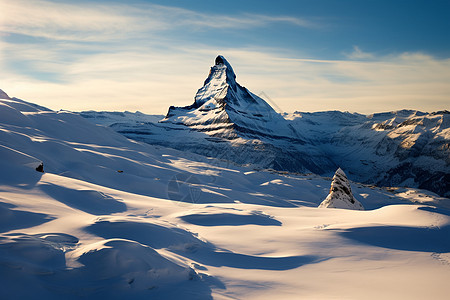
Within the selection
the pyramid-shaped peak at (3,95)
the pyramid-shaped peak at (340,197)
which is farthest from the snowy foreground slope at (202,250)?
the pyramid-shaped peak at (3,95)

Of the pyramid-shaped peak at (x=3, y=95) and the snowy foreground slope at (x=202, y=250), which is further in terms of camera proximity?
the pyramid-shaped peak at (x=3, y=95)

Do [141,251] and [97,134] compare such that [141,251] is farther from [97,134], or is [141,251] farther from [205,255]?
[97,134]

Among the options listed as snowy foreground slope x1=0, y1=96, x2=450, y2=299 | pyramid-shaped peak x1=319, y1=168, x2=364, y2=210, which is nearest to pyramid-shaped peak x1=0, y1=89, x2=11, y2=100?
snowy foreground slope x1=0, y1=96, x2=450, y2=299

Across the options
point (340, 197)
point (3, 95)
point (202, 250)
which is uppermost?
point (3, 95)

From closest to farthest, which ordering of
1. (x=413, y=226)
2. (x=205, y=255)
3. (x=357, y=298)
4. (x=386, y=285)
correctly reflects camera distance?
(x=357, y=298) → (x=386, y=285) → (x=205, y=255) → (x=413, y=226)

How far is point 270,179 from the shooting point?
75.2 m

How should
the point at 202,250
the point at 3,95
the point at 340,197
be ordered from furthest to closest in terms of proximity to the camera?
the point at 3,95
the point at 340,197
the point at 202,250

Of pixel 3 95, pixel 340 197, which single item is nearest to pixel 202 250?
pixel 340 197

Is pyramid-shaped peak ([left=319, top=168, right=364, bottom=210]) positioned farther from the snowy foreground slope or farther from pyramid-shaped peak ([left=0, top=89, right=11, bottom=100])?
pyramid-shaped peak ([left=0, top=89, right=11, bottom=100])

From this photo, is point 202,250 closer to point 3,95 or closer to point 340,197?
point 340,197

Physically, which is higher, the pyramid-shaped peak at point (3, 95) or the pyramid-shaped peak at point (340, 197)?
the pyramid-shaped peak at point (3, 95)

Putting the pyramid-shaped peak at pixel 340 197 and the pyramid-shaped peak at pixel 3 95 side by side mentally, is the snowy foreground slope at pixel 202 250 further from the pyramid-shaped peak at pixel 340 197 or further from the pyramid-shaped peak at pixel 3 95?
the pyramid-shaped peak at pixel 3 95

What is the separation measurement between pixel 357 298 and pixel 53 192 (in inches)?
520

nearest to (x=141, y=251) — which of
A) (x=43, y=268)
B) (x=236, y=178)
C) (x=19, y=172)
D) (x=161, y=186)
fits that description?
(x=43, y=268)
